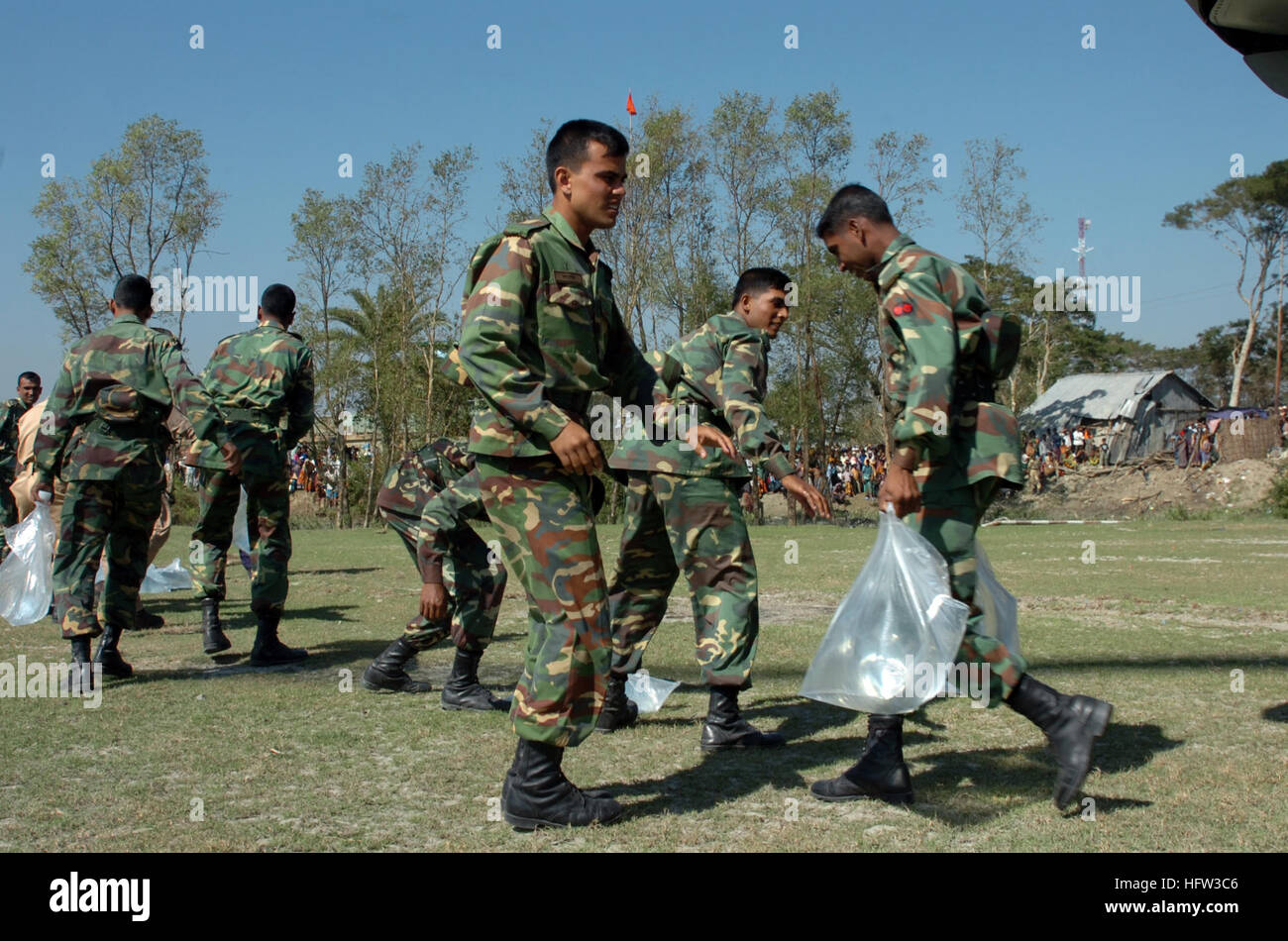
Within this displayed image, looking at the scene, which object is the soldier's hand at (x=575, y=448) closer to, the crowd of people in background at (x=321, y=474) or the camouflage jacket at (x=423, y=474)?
the camouflage jacket at (x=423, y=474)

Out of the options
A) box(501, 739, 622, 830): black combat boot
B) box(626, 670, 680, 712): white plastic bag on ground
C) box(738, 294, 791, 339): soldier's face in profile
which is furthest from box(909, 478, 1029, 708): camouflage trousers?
box(626, 670, 680, 712): white plastic bag on ground

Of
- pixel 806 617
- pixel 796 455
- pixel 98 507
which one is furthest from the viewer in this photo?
pixel 796 455

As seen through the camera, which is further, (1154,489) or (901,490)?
(1154,489)

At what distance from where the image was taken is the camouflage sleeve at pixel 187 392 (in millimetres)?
6215

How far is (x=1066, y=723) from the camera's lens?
11.8ft

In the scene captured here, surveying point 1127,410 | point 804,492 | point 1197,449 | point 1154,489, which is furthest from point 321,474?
point 804,492

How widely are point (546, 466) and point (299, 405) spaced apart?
411cm

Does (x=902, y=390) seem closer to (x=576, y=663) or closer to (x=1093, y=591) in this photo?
(x=576, y=663)

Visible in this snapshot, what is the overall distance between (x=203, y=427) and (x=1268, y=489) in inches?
1101

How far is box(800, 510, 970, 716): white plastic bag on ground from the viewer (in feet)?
11.9

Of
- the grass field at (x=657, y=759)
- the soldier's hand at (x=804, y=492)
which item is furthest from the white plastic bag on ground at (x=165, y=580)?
the soldier's hand at (x=804, y=492)

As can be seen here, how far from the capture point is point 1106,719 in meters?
3.55

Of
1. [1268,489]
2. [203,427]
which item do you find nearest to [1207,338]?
[1268,489]

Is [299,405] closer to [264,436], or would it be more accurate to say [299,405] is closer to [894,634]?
[264,436]
